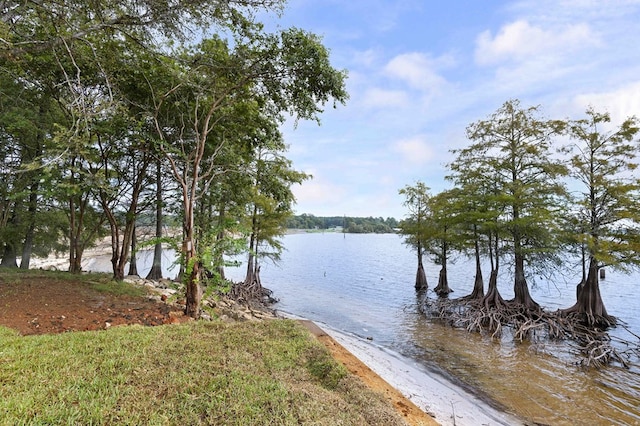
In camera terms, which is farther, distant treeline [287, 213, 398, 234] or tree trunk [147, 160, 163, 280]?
distant treeline [287, 213, 398, 234]

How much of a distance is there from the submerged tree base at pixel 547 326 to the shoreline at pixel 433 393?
4972mm

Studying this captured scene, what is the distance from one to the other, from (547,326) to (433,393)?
9169 millimetres

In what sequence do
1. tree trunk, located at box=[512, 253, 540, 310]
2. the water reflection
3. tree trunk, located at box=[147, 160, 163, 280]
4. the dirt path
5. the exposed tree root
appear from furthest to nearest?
the exposed tree root, tree trunk, located at box=[512, 253, 540, 310], tree trunk, located at box=[147, 160, 163, 280], the water reflection, the dirt path

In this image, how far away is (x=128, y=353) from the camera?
4141 mm

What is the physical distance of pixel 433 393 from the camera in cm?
665

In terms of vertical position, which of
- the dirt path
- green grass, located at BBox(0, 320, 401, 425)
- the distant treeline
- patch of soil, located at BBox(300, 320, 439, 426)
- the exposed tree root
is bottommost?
the exposed tree root

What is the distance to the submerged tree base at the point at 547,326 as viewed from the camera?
966cm

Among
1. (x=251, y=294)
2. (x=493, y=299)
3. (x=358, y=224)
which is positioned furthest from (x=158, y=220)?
(x=358, y=224)

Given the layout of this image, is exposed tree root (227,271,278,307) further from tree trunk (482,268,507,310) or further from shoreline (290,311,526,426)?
tree trunk (482,268,507,310)

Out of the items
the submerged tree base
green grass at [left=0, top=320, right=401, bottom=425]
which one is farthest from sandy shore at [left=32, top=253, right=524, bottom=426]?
the submerged tree base

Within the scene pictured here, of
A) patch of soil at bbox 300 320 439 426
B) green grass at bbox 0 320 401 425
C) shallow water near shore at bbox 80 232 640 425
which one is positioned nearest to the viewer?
green grass at bbox 0 320 401 425

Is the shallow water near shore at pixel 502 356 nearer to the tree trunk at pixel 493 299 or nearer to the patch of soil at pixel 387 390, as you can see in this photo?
the patch of soil at pixel 387 390

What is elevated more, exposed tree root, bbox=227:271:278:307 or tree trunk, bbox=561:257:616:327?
tree trunk, bbox=561:257:616:327

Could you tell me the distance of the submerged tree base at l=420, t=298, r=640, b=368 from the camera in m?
9.66
